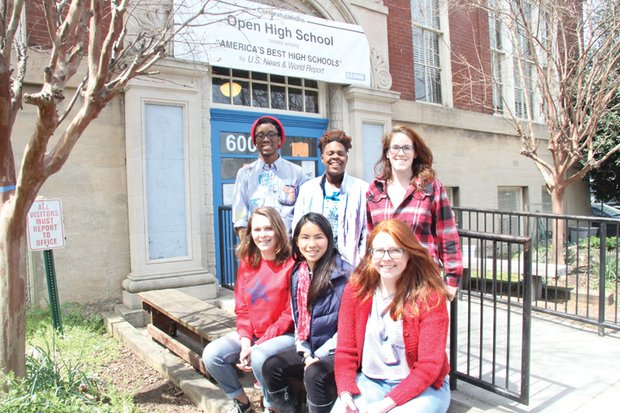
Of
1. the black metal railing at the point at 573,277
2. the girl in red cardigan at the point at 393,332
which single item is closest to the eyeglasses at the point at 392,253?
the girl in red cardigan at the point at 393,332

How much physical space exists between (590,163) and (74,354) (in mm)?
8020

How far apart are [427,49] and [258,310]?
8.28m

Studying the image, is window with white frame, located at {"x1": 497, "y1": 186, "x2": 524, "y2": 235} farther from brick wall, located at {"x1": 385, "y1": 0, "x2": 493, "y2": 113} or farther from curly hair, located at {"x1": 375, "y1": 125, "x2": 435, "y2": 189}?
curly hair, located at {"x1": 375, "y1": 125, "x2": 435, "y2": 189}

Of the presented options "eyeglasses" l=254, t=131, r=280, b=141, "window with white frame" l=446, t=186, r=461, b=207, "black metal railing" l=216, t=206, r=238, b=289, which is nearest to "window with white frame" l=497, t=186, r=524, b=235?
"window with white frame" l=446, t=186, r=461, b=207

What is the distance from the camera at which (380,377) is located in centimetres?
237

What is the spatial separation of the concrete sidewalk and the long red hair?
26.9 inches

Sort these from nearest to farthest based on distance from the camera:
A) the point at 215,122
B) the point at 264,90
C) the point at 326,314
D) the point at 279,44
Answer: the point at 326,314 < the point at 215,122 < the point at 279,44 < the point at 264,90

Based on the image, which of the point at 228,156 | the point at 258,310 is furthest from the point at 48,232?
the point at 228,156

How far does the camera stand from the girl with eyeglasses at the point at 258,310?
3.04 m

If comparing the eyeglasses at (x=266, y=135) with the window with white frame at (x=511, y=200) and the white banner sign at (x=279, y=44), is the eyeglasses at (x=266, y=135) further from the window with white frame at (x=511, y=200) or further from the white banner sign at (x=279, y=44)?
the window with white frame at (x=511, y=200)

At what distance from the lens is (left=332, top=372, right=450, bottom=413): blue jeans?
7.21 ft

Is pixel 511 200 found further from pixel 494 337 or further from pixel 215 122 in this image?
pixel 494 337

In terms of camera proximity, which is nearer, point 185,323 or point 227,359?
point 227,359

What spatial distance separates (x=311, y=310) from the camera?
279 centimetres
